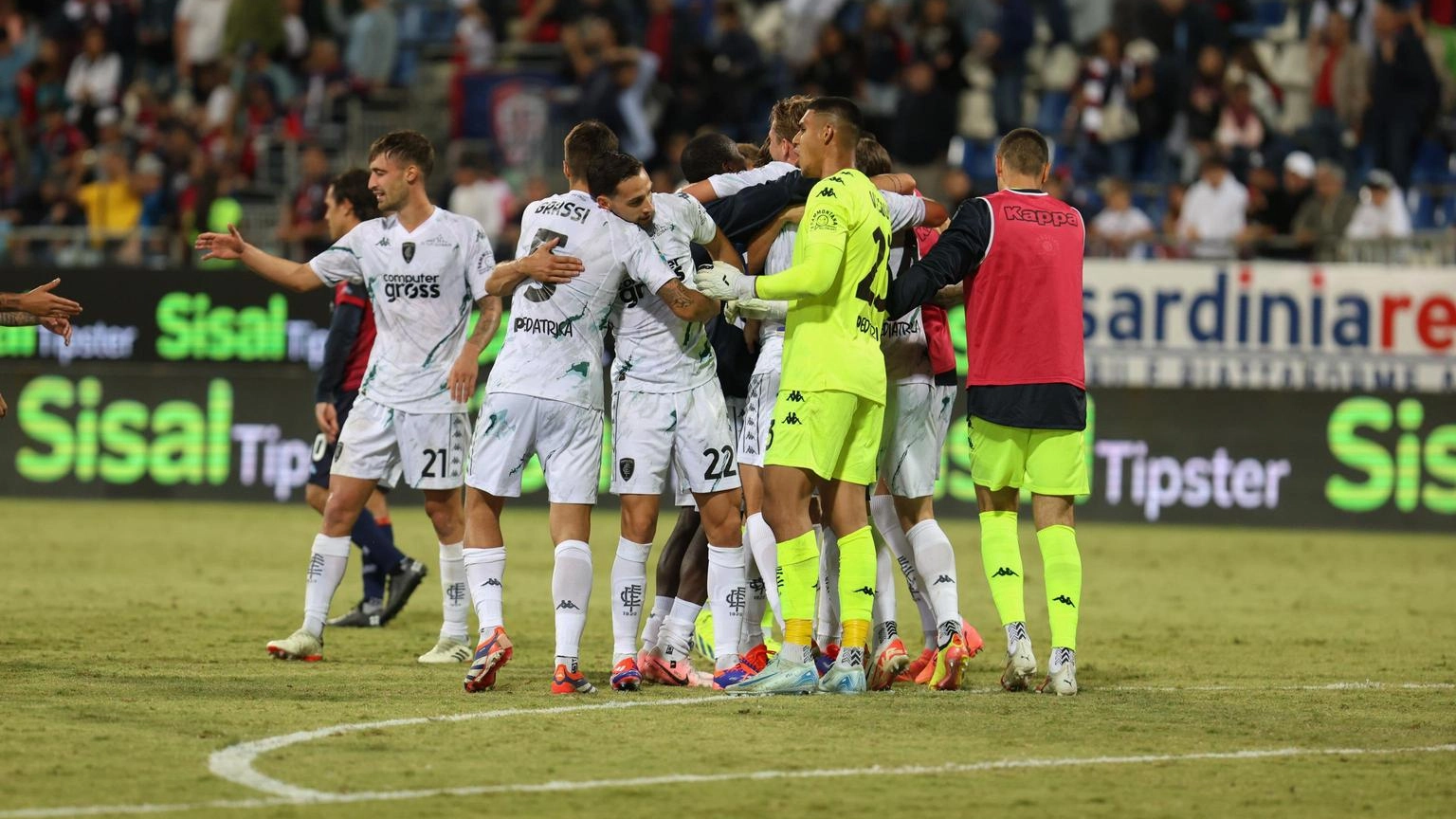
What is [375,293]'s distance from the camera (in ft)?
31.5

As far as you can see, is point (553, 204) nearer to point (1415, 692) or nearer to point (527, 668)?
point (527, 668)

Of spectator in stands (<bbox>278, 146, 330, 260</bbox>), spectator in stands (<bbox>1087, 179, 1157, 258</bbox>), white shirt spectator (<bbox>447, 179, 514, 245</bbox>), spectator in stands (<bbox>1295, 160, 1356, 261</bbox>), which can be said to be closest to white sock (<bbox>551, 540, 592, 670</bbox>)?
spectator in stands (<bbox>1087, 179, 1157, 258</bbox>)

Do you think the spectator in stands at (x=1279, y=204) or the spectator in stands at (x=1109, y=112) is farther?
the spectator in stands at (x=1109, y=112)

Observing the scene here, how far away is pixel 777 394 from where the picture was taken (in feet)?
28.5

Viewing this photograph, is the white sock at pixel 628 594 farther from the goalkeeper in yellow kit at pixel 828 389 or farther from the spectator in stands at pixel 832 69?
the spectator in stands at pixel 832 69

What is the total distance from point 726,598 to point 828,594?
1.18 metres

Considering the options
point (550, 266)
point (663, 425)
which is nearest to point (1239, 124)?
point (663, 425)

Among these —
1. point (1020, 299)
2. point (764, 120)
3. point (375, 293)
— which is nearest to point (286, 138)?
point (764, 120)

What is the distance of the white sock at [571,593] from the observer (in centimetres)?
827

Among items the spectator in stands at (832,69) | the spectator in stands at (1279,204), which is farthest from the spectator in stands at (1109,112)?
the spectator in stands at (832,69)

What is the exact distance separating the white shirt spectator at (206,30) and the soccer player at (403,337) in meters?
16.4

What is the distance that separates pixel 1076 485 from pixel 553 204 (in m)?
2.64

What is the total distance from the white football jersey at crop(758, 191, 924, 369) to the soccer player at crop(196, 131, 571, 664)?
139cm

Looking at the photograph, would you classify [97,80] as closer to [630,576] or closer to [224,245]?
[224,245]
